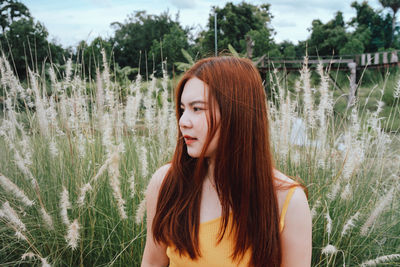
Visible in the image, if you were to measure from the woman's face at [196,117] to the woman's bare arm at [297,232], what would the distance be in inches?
14.5

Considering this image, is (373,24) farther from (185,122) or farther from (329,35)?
(185,122)

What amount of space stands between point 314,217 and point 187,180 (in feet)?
3.58

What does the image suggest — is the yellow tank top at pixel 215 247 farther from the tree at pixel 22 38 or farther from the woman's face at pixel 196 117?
the tree at pixel 22 38

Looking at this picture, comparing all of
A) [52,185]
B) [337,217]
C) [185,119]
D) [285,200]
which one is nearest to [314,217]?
[337,217]

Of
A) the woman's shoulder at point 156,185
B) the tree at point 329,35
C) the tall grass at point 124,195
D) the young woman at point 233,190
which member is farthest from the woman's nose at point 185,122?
the tree at point 329,35

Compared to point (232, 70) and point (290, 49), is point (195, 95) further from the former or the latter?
point (290, 49)

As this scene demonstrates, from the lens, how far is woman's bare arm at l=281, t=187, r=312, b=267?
1279 millimetres

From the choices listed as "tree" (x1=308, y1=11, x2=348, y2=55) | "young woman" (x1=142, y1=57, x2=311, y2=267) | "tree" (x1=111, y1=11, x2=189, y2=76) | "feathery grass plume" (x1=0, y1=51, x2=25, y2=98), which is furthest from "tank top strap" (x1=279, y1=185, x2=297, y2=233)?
"tree" (x1=308, y1=11, x2=348, y2=55)

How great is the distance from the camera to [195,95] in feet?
4.08

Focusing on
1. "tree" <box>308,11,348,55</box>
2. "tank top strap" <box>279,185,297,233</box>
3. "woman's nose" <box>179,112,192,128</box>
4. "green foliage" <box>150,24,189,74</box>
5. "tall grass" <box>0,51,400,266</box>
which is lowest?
"tall grass" <box>0,51,400,266</box>

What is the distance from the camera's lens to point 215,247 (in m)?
1.31

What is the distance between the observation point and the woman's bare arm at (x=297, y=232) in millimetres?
1279

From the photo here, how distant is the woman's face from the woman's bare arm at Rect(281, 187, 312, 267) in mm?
368

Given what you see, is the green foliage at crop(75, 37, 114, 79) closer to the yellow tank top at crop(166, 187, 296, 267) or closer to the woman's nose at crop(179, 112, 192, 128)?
the woman's nose at crop(179, 112, 192, 128)
